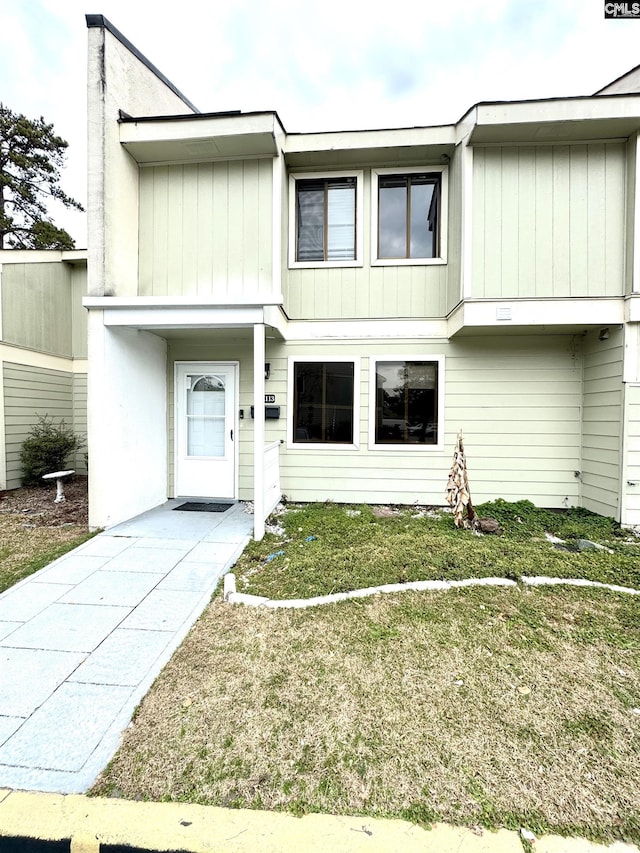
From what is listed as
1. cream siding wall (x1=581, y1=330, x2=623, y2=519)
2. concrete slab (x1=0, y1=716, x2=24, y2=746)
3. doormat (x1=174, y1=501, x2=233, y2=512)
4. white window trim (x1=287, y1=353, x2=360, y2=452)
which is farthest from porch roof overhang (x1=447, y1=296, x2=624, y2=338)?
concrete slab (x1=0, y1=716, x2=24, y2=746)

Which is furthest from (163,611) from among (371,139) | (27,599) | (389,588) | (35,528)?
(371,139)

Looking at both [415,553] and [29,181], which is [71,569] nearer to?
[415,553]

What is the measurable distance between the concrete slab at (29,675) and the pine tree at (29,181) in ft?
47.4

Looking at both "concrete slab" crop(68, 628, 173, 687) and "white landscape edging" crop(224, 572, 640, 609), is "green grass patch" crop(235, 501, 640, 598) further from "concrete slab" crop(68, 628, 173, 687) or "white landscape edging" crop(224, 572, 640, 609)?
"concrete slab" crop(68, 628, 173, 687)

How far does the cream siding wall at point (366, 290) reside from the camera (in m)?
5.94

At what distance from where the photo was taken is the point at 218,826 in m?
1.48

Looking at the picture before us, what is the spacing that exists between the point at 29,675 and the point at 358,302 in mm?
5640

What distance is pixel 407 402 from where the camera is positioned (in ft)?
19.9

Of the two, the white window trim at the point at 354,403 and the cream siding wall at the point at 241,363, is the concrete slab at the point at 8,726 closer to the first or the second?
the cream siding wall at the point at 241,363

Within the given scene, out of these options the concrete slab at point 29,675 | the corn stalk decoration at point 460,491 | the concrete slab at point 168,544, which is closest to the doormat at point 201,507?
the concrete slab at point 168,544

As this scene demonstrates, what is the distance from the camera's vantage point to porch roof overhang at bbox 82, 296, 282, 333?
4828 mm

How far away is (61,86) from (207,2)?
30.8 ft

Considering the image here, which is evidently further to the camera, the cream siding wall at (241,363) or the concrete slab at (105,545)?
the cream siding wall at (241,363)

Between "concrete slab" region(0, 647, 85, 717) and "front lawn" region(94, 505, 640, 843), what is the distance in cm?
64
